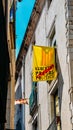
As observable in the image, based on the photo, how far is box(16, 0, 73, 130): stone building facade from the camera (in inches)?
663

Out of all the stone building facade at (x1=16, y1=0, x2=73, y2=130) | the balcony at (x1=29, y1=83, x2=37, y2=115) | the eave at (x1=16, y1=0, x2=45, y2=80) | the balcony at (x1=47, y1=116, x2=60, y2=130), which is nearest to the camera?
the stone building facade at (x1=16, y1=0, x2=73, y2=130)

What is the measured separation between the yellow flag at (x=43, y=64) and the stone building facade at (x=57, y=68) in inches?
10.0

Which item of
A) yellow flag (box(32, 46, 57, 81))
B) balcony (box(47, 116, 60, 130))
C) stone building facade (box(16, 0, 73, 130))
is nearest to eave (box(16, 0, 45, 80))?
stone building facade (box(16, 0, 73, 130))

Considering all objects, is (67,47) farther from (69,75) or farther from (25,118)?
(25,118)

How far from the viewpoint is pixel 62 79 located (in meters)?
17.5

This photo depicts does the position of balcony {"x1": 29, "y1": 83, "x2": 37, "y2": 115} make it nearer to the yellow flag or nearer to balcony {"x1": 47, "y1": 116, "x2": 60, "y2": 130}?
balcony {"x1": 47, "y1": 116, "x2": 60, "y2": 130}

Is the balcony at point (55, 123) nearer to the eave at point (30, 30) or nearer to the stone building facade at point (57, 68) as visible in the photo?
the stone building facade at point (57, 68)

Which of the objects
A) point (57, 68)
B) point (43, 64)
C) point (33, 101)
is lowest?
point (33, 101)

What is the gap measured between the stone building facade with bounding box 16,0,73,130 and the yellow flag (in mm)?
254

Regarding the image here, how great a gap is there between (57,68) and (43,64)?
63 centimetres

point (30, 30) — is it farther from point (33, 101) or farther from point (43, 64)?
point (43, 64)

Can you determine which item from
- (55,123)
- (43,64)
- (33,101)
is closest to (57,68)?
(43,64)

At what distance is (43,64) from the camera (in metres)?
18.5

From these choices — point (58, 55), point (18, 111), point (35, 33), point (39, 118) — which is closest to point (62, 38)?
point (58, 55)
